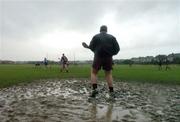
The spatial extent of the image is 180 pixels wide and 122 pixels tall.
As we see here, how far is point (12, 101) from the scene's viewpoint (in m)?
9.30

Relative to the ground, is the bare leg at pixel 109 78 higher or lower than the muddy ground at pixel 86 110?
higher

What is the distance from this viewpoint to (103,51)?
1125 cm

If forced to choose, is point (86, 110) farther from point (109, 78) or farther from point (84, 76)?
point (84, 76)

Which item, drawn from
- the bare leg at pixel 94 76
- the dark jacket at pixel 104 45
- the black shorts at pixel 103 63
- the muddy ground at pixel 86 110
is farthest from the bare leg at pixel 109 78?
the muddy ground at pixel 86 110

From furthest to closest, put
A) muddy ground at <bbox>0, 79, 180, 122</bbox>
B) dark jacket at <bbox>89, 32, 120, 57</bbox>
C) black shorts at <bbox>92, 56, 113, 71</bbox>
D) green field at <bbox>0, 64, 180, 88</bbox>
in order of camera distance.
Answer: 1. green field at <bbox>0, 64, 180, 88</bbox>
2. black shorts at <bbox>92, 56, 113, 71</bbox>
3. dark jacket at <bbox>89, 32, 120, 57</bbox>
4. muddy ground at <bbox>0, 79, 180, 122</bbox>

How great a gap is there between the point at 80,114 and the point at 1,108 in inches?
78.3

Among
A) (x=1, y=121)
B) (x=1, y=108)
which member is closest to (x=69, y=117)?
(x=1, y=121)

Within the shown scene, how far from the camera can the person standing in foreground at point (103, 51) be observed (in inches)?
441

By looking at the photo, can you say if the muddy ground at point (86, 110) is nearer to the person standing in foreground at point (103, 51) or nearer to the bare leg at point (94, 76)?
the bare leg at point (94, 76)

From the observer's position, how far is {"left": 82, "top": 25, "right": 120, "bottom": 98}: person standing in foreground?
11.2 meters

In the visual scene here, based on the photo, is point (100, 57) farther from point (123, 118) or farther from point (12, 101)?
point (123, 118)

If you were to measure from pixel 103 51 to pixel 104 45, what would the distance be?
0.21m

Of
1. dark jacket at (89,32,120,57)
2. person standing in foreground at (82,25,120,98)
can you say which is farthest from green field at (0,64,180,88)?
dark jacket at (89,32,120,57)

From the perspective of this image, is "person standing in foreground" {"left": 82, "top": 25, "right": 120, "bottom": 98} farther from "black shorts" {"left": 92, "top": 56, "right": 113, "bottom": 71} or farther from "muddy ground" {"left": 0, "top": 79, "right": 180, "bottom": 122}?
"muddy ground" {"left": 0, "top": 79, "right": 180, "bottom": 122}
